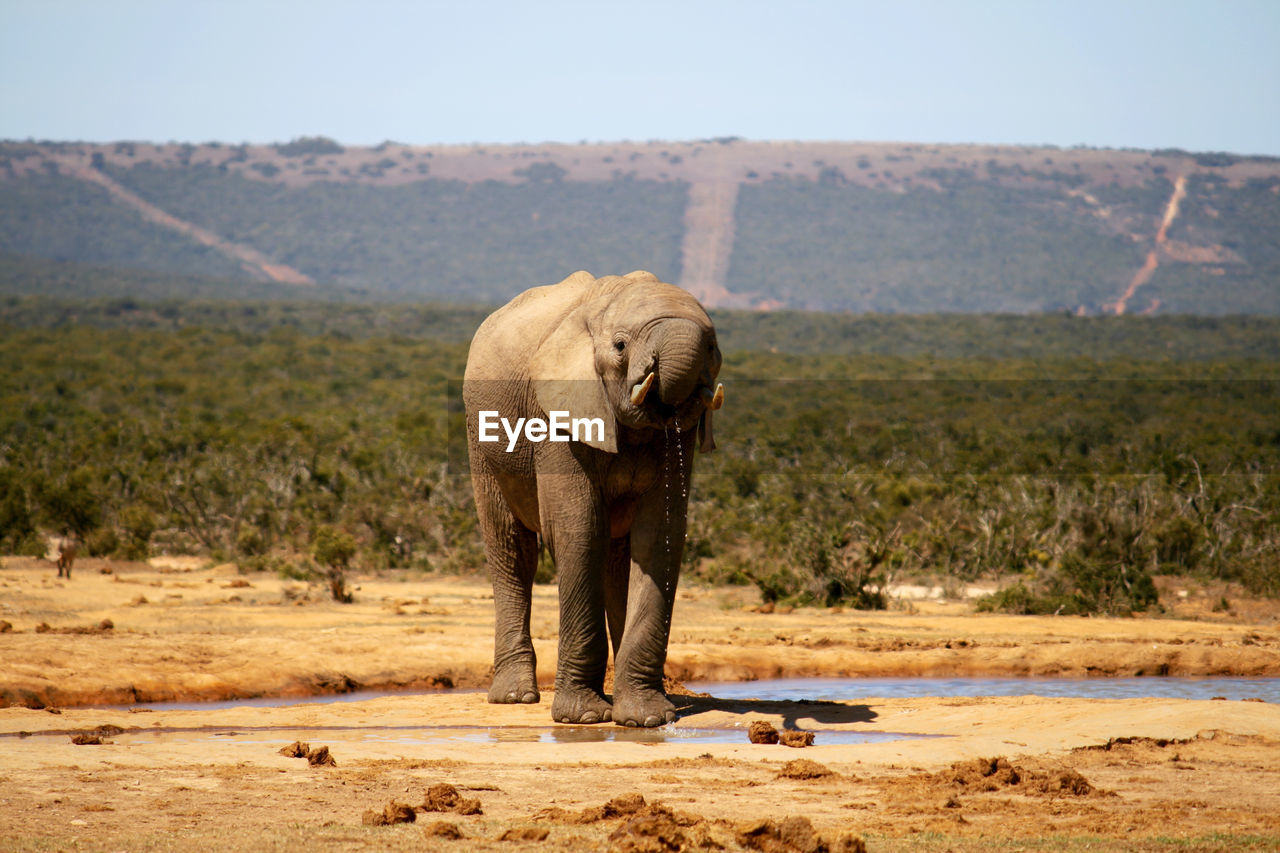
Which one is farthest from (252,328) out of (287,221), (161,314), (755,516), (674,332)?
(287,221)

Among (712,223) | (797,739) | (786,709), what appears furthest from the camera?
(712,223)

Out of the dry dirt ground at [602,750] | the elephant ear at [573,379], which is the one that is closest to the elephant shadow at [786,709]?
the dry dirt ground at [602,750]

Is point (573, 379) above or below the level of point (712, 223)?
below

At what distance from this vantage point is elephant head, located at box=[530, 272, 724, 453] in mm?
8680

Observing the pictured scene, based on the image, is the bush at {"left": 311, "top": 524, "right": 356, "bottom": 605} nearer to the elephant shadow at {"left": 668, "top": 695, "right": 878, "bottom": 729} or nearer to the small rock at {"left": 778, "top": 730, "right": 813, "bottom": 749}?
the elephant shadow at {"left": 668, "top": 695, "right": 878, "bottom": 729}

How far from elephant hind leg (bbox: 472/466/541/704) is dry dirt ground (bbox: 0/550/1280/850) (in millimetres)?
276

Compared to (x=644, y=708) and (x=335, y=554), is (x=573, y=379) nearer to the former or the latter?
(x=644, y=708)

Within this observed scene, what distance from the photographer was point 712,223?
6929 inches

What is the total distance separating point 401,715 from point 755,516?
14477 millimetres

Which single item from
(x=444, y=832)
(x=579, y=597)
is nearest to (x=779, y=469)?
(x=579, y=597)

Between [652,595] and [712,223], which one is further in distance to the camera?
[712,223]

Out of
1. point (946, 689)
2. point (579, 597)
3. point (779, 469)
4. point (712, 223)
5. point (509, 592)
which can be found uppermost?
point (712, 223)

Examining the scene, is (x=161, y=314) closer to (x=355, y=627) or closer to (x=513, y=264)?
(x=355, y=627)

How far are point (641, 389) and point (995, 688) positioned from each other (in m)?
5.25
